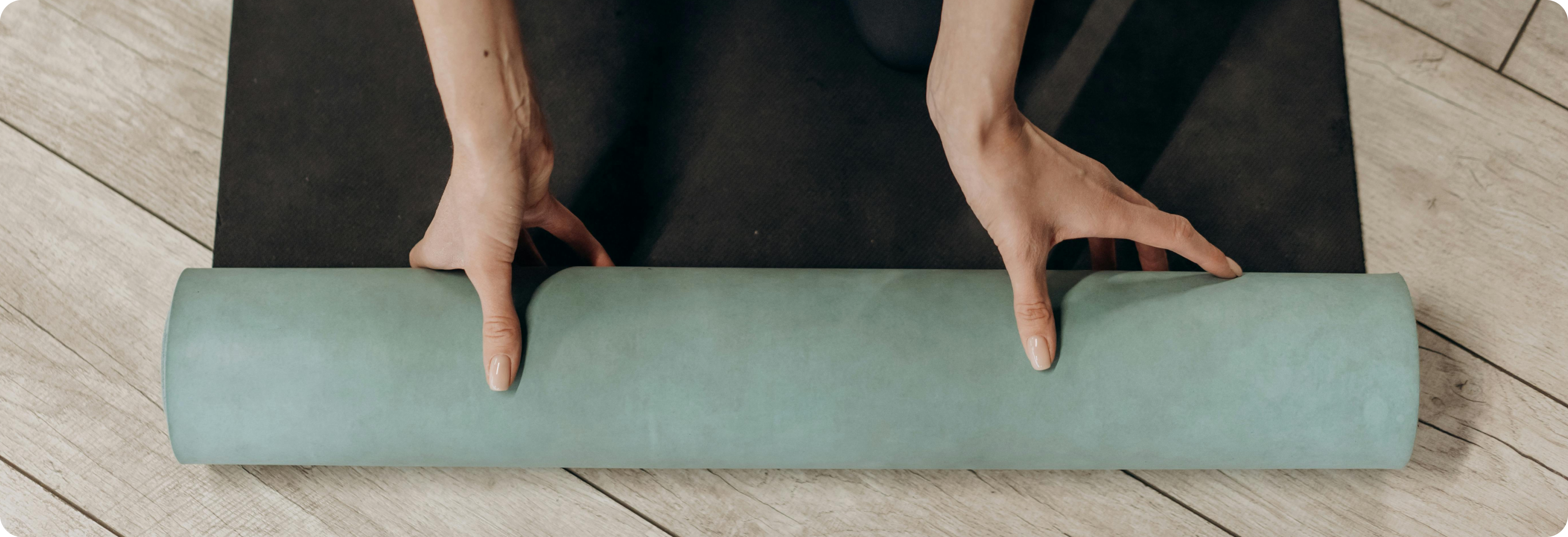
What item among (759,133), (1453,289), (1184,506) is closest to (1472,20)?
(1453,289)

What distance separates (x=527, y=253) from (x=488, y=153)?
8.5 inches

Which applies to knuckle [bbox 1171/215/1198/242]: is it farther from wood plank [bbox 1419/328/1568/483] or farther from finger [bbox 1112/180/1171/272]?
wood plank [bbox 1419/328/1568/483]

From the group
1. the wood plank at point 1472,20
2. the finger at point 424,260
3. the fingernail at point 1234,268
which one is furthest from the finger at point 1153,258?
the finger at point 424,260

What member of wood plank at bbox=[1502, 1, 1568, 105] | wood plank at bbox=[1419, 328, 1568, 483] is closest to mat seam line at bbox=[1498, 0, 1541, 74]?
wood plank at bbox=[1502, 1, 1568, 105]

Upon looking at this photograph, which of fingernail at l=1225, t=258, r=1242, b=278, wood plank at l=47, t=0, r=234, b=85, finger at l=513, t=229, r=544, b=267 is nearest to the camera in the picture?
fingernail at l=1225, t=258, r=1242, b=278

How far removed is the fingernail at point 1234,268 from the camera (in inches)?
31.7

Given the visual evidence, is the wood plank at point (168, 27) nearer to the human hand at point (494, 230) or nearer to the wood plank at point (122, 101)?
the wood plank at point (122, 101)

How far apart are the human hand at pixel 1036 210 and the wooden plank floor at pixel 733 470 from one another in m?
0.26

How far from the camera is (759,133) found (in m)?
1.02

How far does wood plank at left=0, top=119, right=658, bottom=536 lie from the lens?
3.01ft

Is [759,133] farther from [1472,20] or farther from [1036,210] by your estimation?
[1472,20]

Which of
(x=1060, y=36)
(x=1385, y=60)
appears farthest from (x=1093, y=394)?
(x=1385, y=60)

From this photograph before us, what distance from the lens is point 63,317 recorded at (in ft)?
3.16

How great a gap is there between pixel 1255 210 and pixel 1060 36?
317mm
